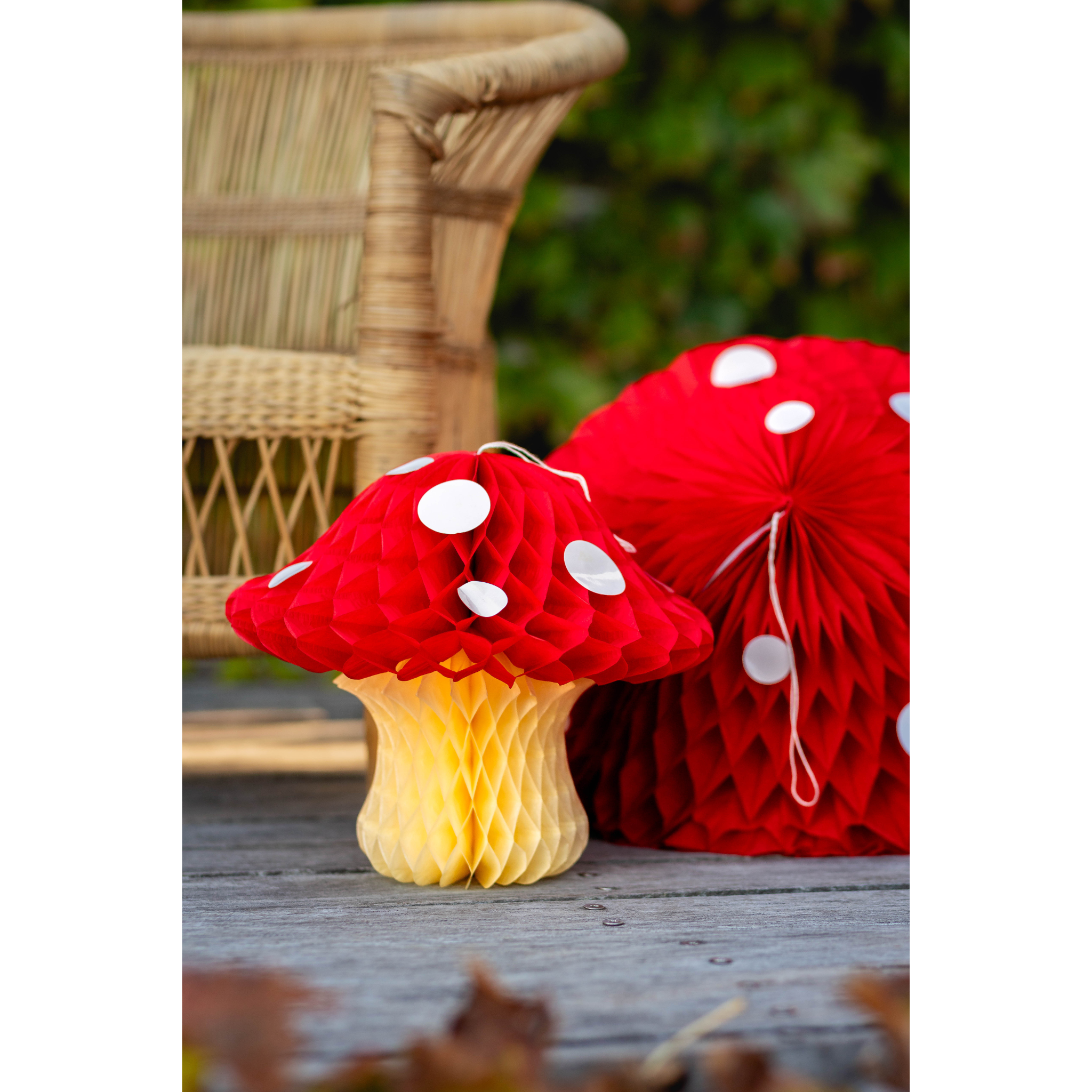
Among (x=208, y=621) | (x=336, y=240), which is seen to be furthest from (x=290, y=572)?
(x=336, y=240)

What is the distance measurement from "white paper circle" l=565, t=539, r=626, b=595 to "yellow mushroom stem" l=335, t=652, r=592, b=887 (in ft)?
0.23

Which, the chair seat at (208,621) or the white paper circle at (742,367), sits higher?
the white paper circle at (742,367)

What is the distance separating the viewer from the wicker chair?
2.91ft

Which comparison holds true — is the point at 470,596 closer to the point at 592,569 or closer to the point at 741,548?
the point at 592,569

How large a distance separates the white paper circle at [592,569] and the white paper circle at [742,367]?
0.93ft

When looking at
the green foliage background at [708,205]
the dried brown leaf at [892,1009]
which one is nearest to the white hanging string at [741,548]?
the dried brown leaf at [892,1009]

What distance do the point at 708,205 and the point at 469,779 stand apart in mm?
1959

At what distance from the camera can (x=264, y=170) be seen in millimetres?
1199

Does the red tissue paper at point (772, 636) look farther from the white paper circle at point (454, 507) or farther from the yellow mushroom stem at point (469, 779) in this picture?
the white paper circle at point (454, 507)

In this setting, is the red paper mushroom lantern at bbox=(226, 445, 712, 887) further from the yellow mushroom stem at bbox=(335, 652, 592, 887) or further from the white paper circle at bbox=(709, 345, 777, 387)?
the white paper circle at bbox=(709, 345, 777, 387)

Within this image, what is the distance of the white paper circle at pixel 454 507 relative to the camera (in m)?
0.62

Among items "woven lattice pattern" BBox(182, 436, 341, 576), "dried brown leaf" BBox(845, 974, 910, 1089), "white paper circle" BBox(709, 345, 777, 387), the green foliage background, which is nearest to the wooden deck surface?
"dried brown leaf" BBox(845, 974, 910, 1089)

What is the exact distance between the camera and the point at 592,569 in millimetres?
641
